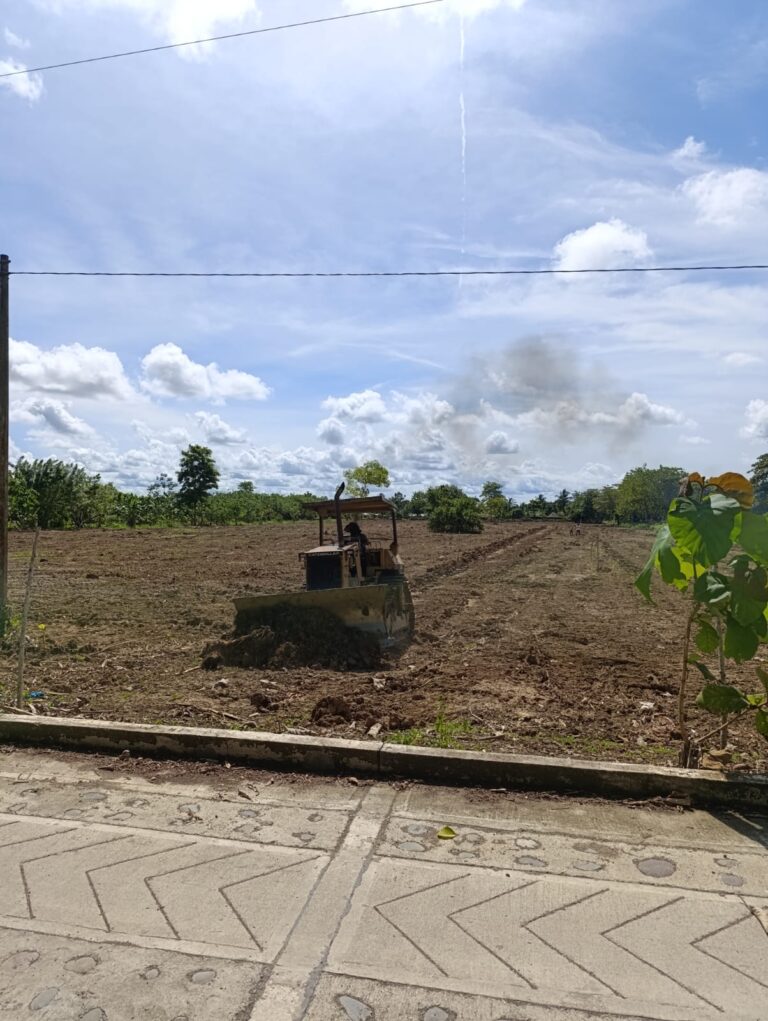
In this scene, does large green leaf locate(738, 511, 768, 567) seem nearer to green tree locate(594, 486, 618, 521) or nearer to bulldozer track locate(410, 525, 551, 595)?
bulldozer track locate(410, 525, 551, 595)

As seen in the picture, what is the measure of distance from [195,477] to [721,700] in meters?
47.0

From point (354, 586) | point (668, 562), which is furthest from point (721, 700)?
point (354, 586)

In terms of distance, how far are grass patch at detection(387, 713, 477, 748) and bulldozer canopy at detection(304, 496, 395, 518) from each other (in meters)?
4.31

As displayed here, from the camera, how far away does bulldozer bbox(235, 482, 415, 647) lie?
9.28 m

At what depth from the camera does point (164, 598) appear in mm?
14773

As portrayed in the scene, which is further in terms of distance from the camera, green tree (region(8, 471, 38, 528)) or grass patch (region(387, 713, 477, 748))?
green tree (region(8, 471, 38, 528))

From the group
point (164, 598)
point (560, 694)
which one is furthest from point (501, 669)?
point (164, 598)

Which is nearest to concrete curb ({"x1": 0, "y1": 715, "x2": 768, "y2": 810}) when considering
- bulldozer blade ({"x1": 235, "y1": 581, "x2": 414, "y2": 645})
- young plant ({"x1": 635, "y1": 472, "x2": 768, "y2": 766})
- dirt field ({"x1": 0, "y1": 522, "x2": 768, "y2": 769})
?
young plant ({"x1": 635, "y1": 472, "x2": 768, "y2": 766})

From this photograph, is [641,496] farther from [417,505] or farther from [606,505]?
[417,505]

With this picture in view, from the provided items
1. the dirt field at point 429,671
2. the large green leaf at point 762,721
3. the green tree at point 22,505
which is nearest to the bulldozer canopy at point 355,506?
the dirt field at point 429,671

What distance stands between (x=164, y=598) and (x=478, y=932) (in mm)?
12575

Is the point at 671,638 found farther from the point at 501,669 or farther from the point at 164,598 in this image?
the point at 164,598

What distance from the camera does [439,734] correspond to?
5.78m

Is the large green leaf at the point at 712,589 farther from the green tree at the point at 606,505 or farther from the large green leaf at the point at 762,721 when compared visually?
the green tree at the point at 606,505
